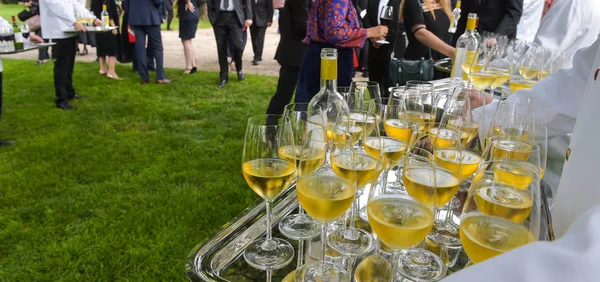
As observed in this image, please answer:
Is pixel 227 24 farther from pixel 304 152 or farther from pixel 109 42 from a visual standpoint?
pixel 304 152

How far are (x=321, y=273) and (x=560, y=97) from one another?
1.37 meters

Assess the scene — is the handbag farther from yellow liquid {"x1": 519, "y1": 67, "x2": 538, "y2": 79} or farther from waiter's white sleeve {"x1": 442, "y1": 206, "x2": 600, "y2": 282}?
waiter's white sleeve {"x1": 442, "y1": 206, "x2": 600, "y2": 282}

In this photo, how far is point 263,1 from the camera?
8289 mm

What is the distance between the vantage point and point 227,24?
6816 millimetres

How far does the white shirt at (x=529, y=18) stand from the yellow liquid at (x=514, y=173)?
471cm

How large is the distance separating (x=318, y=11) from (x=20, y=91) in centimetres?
525

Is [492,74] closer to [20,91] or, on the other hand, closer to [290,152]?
[290,152]

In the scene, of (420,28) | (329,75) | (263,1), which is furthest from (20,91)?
(329,75)

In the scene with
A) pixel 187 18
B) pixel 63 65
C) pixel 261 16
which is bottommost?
pixel 63 65

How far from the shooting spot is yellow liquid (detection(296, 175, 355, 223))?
3.13ft

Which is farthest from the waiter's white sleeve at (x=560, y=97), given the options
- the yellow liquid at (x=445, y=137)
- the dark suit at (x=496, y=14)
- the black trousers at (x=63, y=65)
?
the black trousers at (x=63, y=65)

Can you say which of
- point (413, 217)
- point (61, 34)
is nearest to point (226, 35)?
point (61, 34)

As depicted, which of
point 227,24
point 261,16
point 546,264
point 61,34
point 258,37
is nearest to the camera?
point 546,264

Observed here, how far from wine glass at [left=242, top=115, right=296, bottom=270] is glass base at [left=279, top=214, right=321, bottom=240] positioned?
0.04 meters
